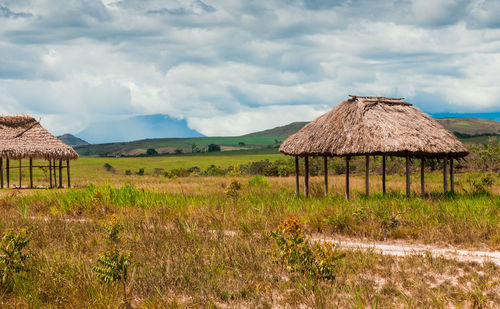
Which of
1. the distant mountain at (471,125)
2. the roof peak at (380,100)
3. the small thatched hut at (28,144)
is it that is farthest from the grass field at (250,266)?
the distant mountain at (471,125)

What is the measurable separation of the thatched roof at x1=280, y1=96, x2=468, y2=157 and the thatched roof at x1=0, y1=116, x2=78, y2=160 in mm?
16555

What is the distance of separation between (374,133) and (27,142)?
2185cm

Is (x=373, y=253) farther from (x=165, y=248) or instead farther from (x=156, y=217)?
(x=156, y=217)

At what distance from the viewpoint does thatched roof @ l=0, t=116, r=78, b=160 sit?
2578cm

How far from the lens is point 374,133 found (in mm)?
13680

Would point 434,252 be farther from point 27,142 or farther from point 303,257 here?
point 27,142

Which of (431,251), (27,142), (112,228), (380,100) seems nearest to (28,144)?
(27,142)

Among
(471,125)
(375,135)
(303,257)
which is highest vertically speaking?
(471,125)

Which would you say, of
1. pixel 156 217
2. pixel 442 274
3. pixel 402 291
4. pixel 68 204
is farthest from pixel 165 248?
pixel 68 204

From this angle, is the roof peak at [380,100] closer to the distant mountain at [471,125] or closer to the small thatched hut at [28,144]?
the small thatched hut at [28,144]

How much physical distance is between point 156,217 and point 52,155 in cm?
1963

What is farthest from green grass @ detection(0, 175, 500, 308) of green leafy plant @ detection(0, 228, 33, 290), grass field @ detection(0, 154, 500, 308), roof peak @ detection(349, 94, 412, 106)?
roof peak @ detection(349, 94, 412, 106)

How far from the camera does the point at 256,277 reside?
5.65m

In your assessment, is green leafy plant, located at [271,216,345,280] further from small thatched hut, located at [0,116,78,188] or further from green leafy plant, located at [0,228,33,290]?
small thatched hut, located at [0,116,78,188]
